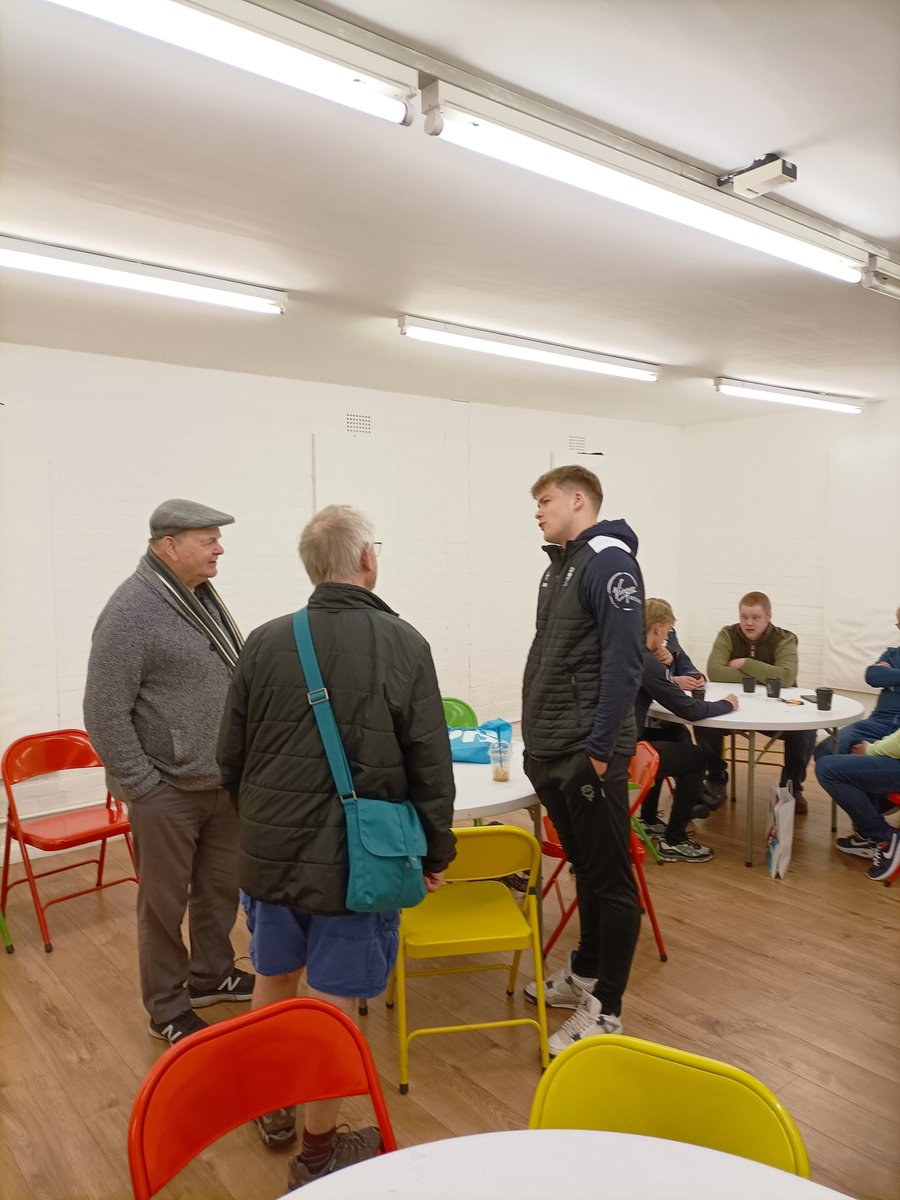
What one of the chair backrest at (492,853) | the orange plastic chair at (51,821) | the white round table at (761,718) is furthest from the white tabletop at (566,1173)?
the white round table at (761,718)

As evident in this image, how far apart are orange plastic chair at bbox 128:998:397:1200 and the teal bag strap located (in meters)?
0.54

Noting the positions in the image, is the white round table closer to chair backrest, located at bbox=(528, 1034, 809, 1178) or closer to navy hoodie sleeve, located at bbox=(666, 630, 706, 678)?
navy hoodie sleeve, located at bbox=(666, 630, 706, 678)

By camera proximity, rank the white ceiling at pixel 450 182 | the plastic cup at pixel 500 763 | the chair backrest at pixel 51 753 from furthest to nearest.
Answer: the chair backrest at pixel 51 753 < the plastic cup at pixel 500 763 < the white ceiling at pixel 450 182

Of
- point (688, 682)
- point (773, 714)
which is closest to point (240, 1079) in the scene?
point (688, 682)

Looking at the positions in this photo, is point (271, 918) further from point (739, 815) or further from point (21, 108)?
point (739, 815)

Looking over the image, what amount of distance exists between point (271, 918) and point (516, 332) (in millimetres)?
3757

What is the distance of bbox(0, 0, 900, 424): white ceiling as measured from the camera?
80.5 inches

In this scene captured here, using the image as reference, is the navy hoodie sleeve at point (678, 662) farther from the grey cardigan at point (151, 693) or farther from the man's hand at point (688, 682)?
the grey cardigan at point (151, 693)

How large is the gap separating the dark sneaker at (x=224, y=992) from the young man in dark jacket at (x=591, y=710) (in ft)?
3.84

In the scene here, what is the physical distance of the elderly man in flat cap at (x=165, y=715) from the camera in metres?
2.63

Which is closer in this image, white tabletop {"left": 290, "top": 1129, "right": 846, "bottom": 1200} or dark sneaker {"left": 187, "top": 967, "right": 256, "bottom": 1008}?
white tabletop {"left": 290, "top": 1129, "right": 846, "bottom": 1200}

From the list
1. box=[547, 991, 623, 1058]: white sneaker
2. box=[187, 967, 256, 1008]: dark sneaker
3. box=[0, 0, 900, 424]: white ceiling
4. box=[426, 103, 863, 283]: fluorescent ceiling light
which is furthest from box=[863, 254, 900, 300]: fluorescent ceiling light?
box=[187, 967, 256, 1008]: dark sneaker

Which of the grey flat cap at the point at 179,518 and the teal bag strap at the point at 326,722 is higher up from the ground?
the grey flat cap at the point at 179,518

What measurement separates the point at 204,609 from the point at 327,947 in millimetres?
1268
